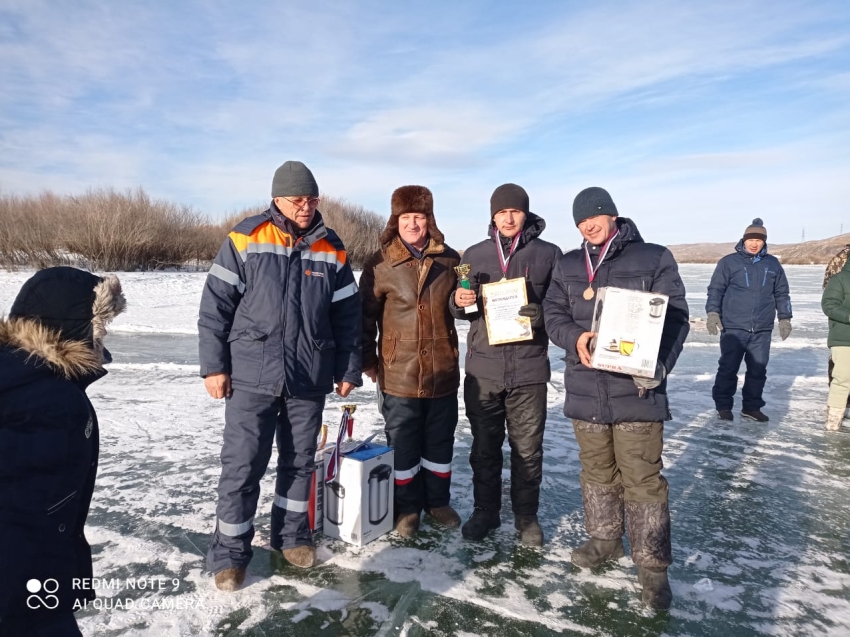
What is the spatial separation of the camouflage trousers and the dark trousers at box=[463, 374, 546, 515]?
0.40 m

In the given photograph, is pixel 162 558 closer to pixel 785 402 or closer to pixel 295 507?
pixel 295 507

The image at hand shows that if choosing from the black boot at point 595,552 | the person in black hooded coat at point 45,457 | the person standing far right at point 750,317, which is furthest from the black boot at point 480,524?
the person standing far right at point 750,317

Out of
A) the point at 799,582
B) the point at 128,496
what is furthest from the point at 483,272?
the point at 128,496

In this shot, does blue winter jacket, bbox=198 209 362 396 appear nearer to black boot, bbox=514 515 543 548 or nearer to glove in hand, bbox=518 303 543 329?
glove in hand, bbox=518 303 543 329

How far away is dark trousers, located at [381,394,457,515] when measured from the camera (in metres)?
3.71

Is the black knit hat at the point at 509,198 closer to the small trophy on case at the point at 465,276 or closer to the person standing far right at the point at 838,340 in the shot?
the small trophy on case at the point at 465,276

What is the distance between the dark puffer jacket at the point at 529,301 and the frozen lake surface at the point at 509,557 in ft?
3.52

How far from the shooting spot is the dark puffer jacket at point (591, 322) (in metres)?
2.98

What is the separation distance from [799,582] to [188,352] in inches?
359

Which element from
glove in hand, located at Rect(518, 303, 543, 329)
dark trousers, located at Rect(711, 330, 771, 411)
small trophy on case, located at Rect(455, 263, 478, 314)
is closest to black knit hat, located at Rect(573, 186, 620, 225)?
glove in hand, located at Rect(518, 303, 543, 329)

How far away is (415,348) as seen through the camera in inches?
144

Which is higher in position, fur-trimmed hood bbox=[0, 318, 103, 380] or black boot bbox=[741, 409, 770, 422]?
fur-trimmed hood bbox=[0, 318, 103, 380]

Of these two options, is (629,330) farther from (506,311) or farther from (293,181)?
→ (293,181)

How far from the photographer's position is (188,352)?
9.66m
